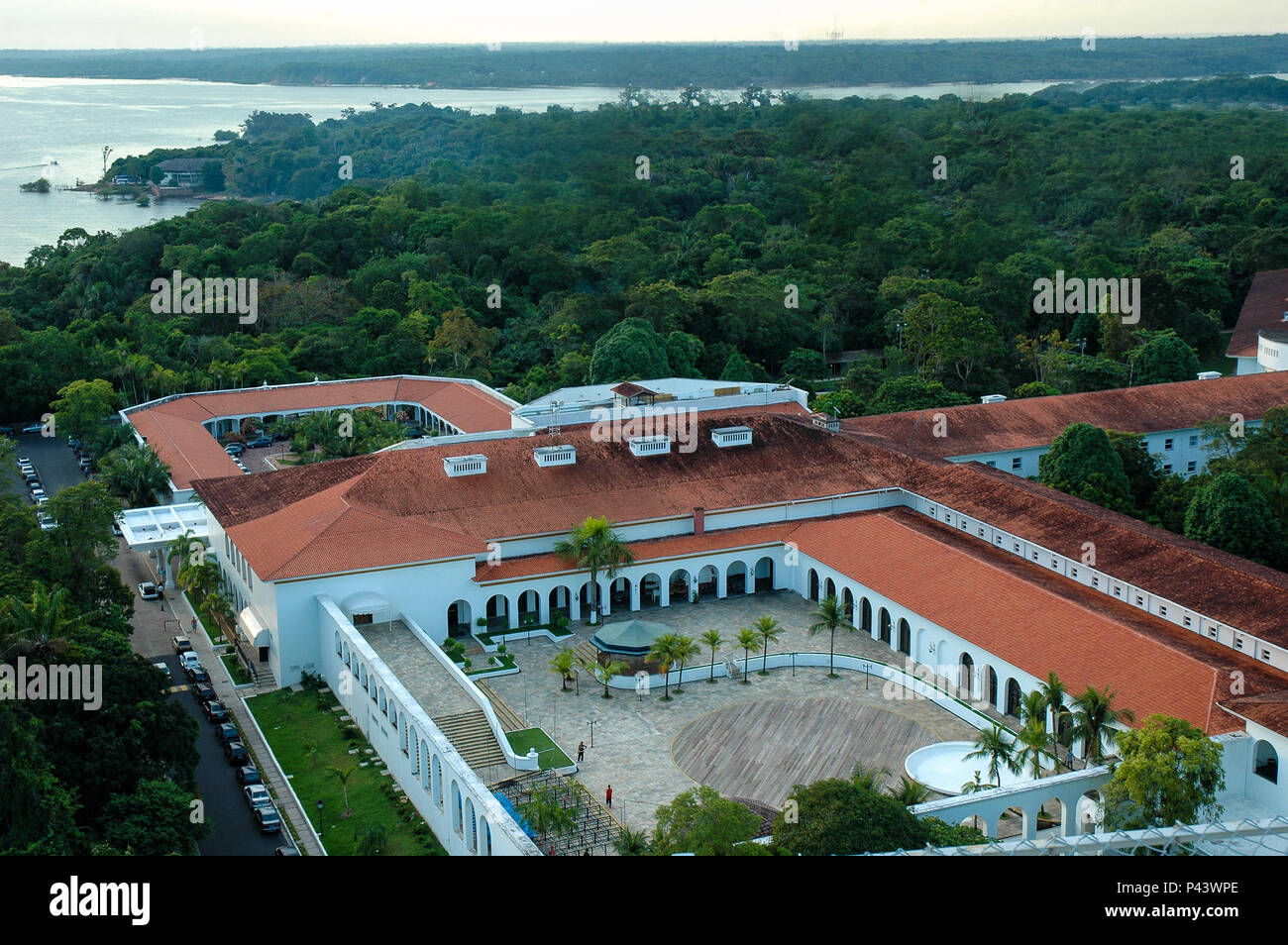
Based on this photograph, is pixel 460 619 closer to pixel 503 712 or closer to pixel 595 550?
pixel 595 550

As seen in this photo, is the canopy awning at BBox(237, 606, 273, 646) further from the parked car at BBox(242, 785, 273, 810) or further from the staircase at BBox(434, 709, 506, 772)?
the staircase at BBox(434, 709, 506, 772)

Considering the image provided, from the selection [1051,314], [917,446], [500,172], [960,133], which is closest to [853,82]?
[960,133]

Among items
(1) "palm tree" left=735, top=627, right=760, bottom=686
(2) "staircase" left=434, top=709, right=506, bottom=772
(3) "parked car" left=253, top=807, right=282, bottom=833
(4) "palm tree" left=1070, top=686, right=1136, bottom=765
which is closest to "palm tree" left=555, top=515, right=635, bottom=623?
(1) "palm tree" left=735, top=627, right=760, bottom=686

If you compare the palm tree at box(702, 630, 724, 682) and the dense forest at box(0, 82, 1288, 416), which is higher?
the dense forest at box(0, 82, 1288, 416)

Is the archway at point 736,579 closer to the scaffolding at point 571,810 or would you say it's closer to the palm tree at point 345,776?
the scaffolding at point 571,810

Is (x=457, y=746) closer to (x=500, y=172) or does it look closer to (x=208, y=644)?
(x=208, y=644)

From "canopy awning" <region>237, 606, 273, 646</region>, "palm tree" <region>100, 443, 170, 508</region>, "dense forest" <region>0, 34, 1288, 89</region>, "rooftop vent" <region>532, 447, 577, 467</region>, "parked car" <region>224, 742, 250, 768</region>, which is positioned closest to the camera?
"parked car" <region>224, 742, 250, 768</region>
